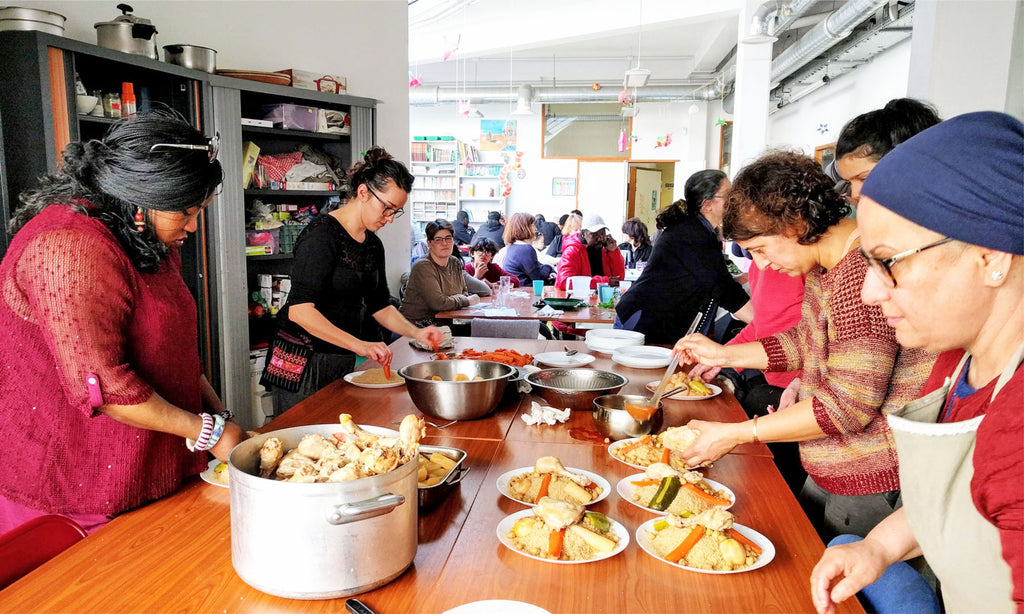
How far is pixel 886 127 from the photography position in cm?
209

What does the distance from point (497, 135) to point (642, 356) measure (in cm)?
1164

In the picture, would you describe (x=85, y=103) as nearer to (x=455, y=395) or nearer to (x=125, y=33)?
(x=125, y=33)

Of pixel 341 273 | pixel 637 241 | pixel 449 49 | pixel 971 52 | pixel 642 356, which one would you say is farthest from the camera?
pixel 449 49

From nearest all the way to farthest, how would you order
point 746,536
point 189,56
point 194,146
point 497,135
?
point 746,536 < point 194,146 < point 189,56 < point 497,135

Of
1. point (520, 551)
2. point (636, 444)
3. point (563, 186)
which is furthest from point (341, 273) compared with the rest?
point (563, 186)

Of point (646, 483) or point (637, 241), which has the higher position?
point (637, 241)

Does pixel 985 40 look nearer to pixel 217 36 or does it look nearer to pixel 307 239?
pixel 307 239

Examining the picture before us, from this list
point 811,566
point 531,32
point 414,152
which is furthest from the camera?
Answer: point 414,152

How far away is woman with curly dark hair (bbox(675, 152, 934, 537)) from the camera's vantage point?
1.63 m

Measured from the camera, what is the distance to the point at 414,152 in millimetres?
13859

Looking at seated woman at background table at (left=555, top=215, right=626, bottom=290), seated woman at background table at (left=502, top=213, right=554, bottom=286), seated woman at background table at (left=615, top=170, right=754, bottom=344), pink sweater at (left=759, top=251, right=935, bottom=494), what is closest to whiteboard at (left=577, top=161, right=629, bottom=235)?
seated woman at background table at (left=555, top=215, right=626, bottom=290)

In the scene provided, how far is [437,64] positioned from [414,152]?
196cm

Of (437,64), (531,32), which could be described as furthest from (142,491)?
(437,64)

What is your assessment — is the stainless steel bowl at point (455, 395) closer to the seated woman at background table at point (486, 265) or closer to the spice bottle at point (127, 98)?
the spice bottle at point (127, 98)
